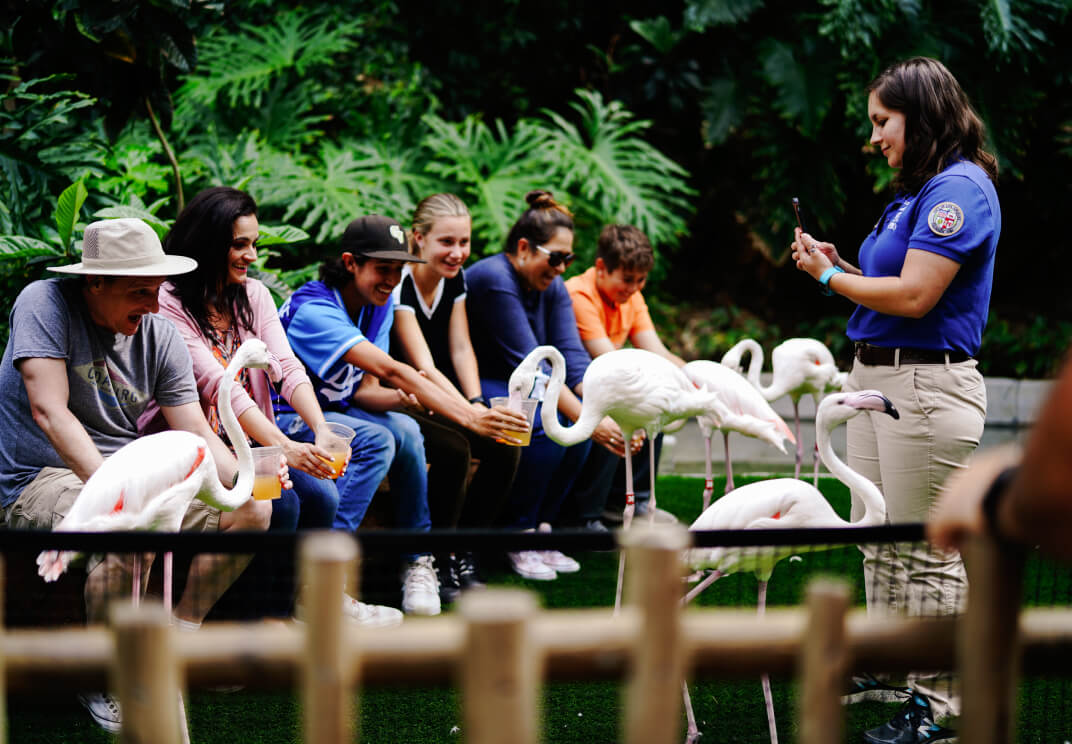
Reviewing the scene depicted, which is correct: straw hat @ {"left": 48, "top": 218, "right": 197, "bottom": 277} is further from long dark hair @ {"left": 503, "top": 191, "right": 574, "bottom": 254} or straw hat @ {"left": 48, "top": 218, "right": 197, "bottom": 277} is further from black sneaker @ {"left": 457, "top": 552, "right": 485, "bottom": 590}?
long dark hair @ {"left": 503, "top": 191, "right": 574, "bottom": 254}

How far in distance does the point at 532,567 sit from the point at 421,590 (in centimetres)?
84

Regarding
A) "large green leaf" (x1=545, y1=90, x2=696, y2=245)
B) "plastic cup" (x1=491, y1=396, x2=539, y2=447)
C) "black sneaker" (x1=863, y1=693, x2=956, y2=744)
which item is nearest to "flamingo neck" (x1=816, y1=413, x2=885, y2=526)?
"black sneaker" (x1=863, y1=693, x2=956, y2=744)

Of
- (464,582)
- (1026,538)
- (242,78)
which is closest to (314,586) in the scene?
(1026,538)

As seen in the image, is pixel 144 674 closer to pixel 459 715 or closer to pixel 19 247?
pixel 459 715

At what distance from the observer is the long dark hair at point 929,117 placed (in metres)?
2.69

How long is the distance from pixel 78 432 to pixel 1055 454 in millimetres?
2376

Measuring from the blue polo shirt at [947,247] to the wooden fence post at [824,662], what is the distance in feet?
5.63

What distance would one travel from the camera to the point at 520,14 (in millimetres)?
9008

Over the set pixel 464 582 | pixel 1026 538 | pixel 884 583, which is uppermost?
pixel 1026 538

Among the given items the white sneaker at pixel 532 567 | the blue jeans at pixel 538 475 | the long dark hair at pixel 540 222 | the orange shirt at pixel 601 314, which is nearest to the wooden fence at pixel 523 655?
the white sneaker at pixel 532 567

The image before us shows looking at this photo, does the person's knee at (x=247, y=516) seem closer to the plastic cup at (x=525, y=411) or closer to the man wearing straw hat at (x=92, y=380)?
the man wearing straw hat at (x=92, y=380)

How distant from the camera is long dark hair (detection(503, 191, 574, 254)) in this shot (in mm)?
4305

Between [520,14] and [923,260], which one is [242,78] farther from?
[923,260]

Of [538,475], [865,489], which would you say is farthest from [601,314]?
[865,489]
